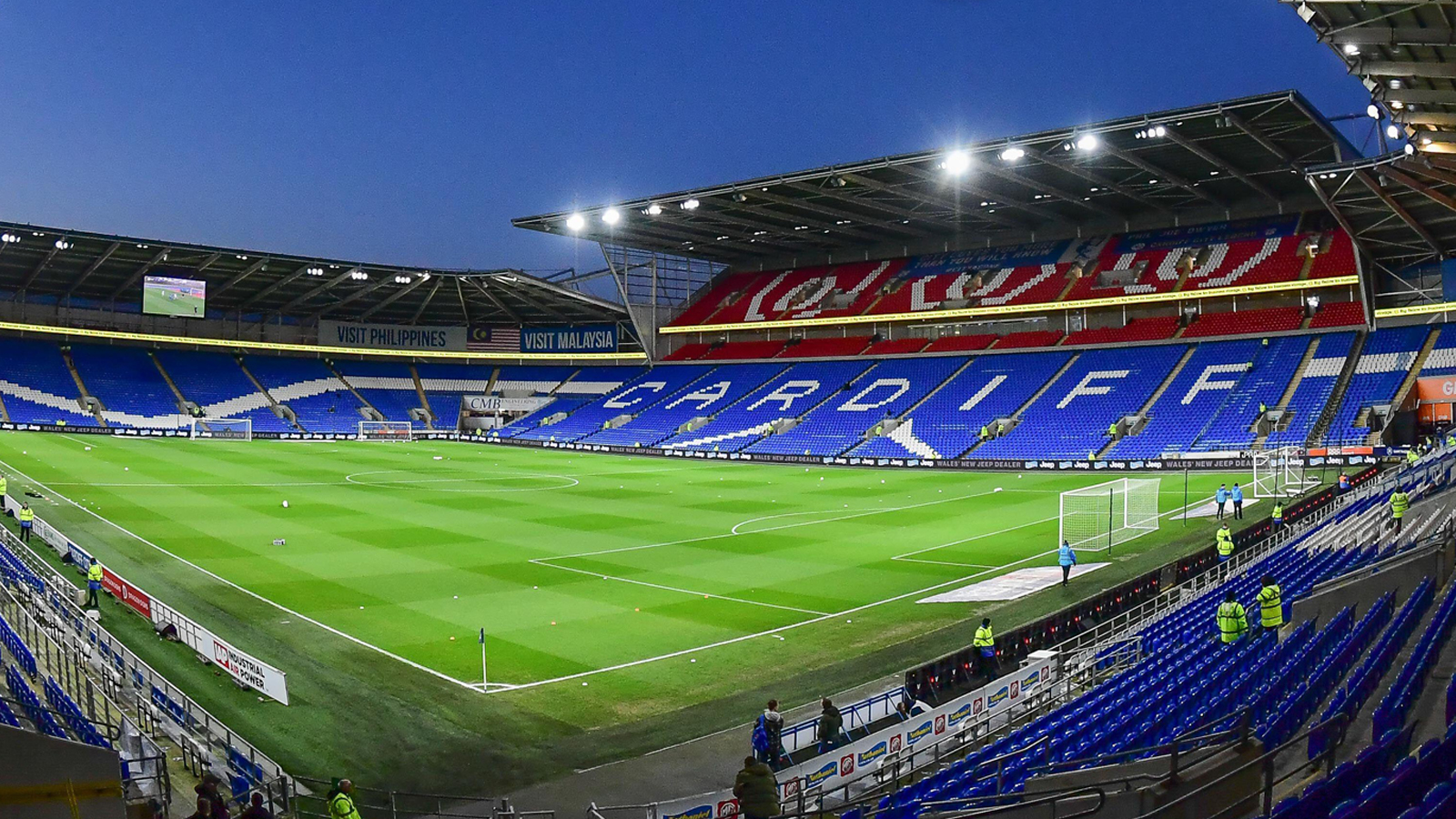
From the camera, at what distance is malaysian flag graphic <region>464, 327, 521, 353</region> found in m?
86.5

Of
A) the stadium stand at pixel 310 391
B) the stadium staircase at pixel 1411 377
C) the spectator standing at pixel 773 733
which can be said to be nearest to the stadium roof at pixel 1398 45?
the spectator standing at pixel 773 733

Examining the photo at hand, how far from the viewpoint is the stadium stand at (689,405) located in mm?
67062

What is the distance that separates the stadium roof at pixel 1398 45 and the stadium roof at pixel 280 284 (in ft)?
191

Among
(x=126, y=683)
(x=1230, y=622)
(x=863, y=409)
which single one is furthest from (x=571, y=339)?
(x=1230, y=622)

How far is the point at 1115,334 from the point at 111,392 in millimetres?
66825

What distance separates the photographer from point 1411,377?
4525 centimetres

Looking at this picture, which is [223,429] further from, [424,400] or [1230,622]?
[1230,622]

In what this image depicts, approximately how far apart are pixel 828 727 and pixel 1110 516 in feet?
60.2

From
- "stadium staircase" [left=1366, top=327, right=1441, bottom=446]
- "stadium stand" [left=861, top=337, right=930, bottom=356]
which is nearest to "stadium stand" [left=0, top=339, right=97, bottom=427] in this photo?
"stadium stand" [left=861, top=337, right=930, bottom=356]

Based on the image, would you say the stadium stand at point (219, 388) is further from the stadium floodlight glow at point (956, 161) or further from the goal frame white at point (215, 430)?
the stadium floodlight glow at point (956, 161)

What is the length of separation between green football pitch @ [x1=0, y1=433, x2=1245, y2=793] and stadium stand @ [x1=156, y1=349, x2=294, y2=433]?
25.2 metres

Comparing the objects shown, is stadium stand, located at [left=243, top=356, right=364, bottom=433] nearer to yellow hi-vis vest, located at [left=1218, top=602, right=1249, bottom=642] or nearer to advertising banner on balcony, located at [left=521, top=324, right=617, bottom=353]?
advertising banner on balcony, located at [left=521, top=324, right=617, bottom=353]

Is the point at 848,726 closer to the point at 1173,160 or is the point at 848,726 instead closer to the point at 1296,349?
the point at 1173,160

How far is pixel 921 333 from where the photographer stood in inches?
2712
